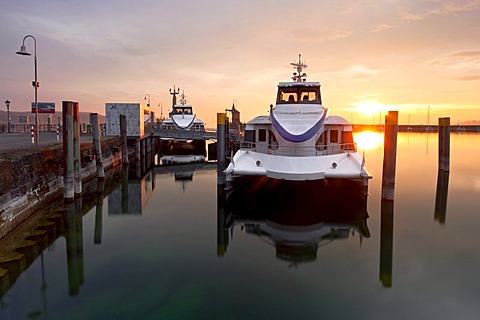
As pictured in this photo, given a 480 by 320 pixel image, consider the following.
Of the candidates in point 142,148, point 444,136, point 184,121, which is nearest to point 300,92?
point 444,136

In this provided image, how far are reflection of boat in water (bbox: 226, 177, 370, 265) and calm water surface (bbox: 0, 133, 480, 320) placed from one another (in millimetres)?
76

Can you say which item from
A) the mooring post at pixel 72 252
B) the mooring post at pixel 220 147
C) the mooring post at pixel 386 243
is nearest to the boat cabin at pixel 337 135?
the mooring post at pixel 386 243

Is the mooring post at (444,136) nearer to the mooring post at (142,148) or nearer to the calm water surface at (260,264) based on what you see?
the calm water surface at (260,264)

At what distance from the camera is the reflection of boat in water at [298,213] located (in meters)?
13.5

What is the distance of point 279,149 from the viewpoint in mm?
17406

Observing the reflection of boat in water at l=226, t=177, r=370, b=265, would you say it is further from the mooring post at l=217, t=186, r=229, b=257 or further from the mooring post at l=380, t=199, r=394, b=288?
the mooring post at l=380, t=199, r=394, b=288

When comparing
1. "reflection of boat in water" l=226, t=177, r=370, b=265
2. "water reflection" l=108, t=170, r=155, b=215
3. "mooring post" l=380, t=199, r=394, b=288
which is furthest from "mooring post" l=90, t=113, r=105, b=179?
"mooring post" l=380, t=199, r=394, b=288

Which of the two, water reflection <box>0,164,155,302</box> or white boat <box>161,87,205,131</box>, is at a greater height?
white boat <box>161,87,205,131</box>

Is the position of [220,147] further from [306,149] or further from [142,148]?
[142,148]

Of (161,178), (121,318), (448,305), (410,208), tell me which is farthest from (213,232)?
(161,178)

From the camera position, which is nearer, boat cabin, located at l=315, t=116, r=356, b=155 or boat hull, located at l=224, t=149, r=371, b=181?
boat hull, located at l=224, t=149, r=371, b=181

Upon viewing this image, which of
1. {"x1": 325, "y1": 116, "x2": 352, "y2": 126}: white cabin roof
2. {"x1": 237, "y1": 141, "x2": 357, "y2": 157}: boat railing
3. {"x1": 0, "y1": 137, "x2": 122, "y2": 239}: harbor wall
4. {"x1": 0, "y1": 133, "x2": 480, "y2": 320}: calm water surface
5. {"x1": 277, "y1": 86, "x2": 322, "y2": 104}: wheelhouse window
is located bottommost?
{"x1": 0, "y1": 133, "x2": 480, "y2": 320}: calm water surface

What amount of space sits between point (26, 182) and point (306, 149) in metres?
12.1

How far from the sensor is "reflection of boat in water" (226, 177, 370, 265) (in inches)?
531
